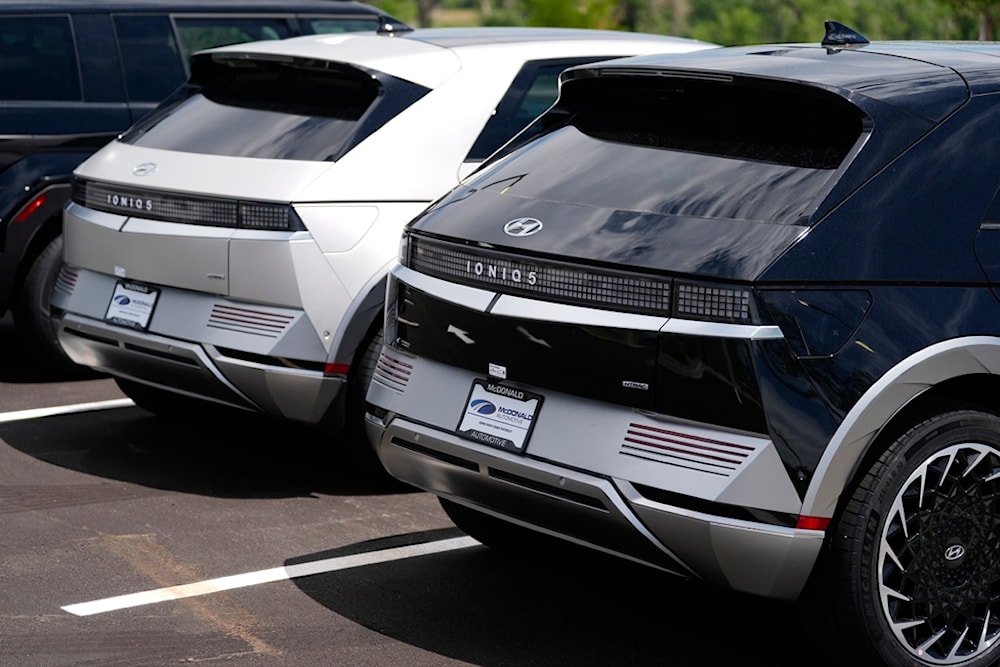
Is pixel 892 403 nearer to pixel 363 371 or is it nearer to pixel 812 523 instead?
pixel 812 523

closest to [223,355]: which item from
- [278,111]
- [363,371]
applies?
[363,371]

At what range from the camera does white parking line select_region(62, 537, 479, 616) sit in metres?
4.70

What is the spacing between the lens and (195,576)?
4.98 metres

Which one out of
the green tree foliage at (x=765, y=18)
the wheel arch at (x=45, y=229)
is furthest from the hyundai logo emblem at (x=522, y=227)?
the green tree foliage at (x=765, y=18)

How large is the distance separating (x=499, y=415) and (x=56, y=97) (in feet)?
14.5

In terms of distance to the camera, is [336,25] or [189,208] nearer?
[189,208]

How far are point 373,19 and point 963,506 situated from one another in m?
5.67

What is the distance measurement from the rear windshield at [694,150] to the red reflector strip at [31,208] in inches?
147

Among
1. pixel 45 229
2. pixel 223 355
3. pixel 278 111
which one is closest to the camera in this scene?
pixel 223 355

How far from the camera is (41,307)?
25.4 feet

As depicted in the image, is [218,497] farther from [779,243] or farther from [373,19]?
[373,19]

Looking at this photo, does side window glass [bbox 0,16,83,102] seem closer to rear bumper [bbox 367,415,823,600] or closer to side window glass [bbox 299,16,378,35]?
side window glass [bbox 299,16,378,35]

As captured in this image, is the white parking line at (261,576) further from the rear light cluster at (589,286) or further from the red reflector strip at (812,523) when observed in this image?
the red reflector strip at (812,523)

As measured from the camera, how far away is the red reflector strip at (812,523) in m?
3.77
